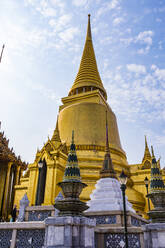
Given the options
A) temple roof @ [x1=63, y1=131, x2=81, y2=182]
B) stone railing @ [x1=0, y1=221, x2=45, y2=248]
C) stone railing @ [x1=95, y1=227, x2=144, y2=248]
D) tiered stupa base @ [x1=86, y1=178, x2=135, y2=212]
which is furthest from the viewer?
tiered stupa base @ [x1=86, y1=178, x2=135, y2=212]

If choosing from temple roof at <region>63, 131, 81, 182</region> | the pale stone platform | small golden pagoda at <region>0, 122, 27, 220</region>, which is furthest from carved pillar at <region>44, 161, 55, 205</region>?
the pale stone platform

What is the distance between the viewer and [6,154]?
20.7 m

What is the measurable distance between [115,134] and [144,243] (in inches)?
734

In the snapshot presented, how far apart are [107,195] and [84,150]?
939cm

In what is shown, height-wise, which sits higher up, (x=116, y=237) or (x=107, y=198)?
(x=107, y=198)

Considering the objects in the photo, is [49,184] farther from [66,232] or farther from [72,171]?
[66,232]

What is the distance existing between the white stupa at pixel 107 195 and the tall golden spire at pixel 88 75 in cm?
1512

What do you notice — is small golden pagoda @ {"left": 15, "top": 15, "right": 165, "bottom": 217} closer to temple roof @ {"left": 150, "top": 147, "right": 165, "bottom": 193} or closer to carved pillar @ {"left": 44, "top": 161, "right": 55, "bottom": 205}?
carved pillar @ {"left": 44, "top": 161, "right": 55, "bottom": 205}

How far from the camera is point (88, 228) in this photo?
6551 millimetres

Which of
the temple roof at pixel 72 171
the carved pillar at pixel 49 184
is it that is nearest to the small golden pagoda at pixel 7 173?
the carved pillar at pixel 49 184

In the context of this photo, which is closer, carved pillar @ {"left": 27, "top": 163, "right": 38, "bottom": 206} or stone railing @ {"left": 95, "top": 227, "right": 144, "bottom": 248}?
stone railing @ {"left": 95, "top": 227, "right": 144, "bottom": 248}

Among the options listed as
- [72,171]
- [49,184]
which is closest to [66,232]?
[72,171]

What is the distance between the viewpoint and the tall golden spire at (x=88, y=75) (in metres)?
29.3

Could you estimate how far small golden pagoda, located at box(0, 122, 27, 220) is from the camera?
20.3 m
